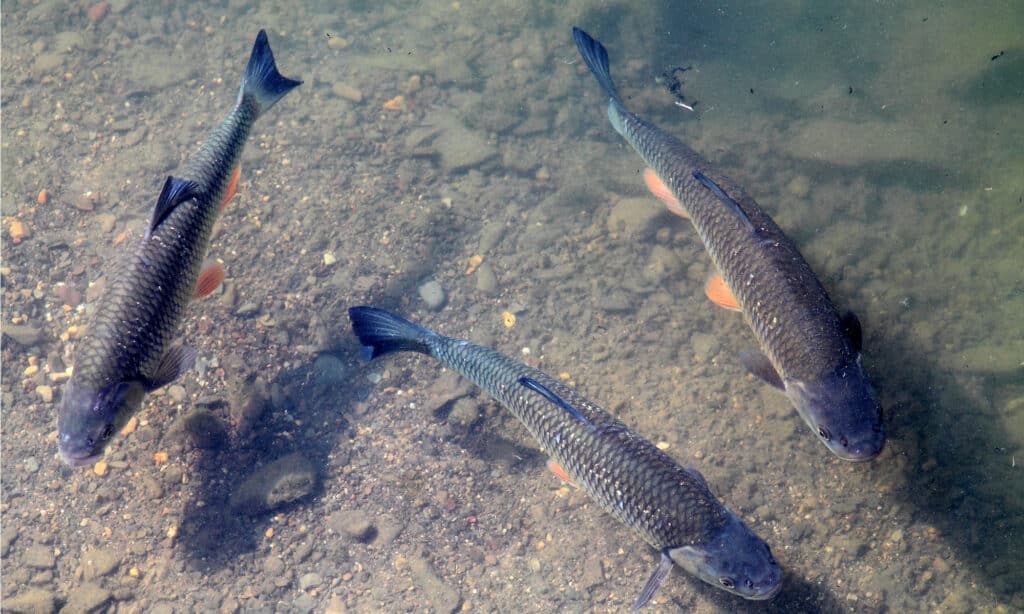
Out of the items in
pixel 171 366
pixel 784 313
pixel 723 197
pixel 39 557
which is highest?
pixel 723 197

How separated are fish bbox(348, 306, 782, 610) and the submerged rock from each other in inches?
69.0

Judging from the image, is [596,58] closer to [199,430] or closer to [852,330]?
[852,330]

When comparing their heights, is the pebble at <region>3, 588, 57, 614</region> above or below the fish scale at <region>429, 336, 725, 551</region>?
below

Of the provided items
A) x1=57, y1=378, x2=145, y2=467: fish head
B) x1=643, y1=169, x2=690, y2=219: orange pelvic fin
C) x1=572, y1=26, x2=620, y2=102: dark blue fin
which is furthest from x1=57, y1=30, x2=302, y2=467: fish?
x1=643, y1=169, x2=690, y2=219: orange pelvic fin

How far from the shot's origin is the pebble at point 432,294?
21.1 ft

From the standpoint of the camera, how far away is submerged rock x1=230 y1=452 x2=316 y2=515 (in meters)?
5.05

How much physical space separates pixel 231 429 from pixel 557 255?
3.79 meters

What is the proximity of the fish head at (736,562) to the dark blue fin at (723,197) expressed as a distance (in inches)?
92.5

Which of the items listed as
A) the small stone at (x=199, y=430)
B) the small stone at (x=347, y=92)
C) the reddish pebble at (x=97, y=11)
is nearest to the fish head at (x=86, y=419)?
the small stone at (x=199, y=430)

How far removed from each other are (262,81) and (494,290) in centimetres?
304

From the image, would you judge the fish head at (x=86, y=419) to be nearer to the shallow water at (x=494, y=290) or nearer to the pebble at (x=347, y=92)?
the shallow water at (x=494, y=290)

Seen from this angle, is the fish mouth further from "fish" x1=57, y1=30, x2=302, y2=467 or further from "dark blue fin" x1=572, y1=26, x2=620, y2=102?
"dark blue fin" x1=572, y1=26, x2=620, y2=102

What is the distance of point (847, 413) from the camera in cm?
400

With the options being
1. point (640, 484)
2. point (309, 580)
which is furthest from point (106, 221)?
point (640, 484)
